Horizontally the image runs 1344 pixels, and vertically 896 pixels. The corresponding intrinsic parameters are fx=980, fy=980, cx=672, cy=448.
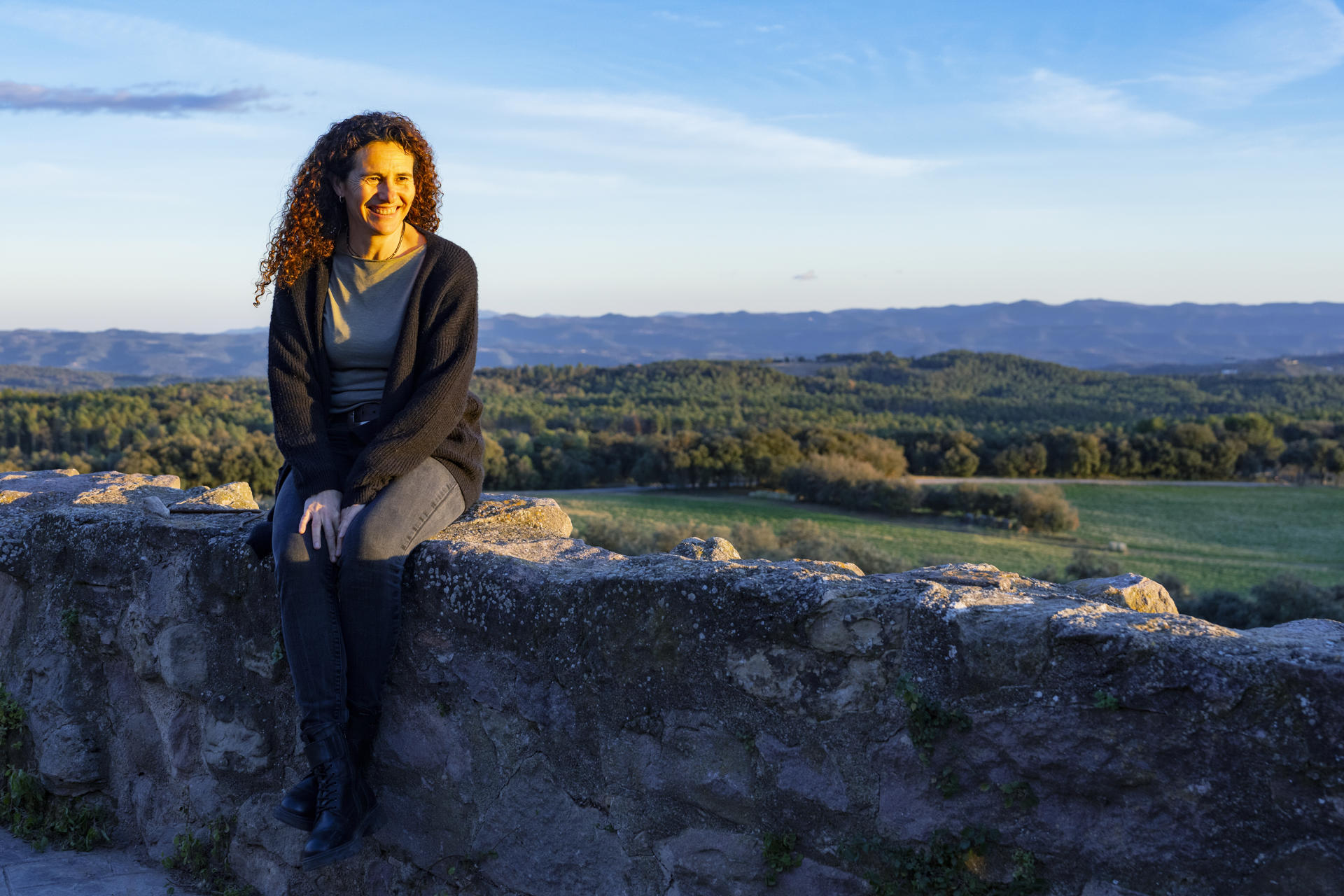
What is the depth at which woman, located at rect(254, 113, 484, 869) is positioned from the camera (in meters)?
2.60

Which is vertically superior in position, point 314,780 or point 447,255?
point 447,255

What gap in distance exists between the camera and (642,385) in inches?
2594

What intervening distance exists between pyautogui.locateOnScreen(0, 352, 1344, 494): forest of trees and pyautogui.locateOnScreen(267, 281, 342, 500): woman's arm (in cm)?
1521

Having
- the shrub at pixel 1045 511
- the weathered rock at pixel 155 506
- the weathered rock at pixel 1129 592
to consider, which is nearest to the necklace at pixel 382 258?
the weathered rock at pixel 155 506

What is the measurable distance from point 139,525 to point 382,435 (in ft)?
3.43

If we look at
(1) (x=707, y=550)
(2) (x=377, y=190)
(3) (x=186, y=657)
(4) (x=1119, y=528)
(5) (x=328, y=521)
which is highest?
(2) (x=377, y=190)

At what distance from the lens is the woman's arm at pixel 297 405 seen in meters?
2.79

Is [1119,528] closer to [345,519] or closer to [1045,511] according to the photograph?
[1045,511]

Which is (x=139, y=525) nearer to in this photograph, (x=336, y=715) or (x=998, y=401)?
(x=336, y=715)

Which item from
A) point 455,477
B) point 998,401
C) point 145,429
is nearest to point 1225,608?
point 455,477

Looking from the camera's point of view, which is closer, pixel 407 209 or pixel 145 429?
pixel 407 209

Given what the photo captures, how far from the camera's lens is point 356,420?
2943 millimetres

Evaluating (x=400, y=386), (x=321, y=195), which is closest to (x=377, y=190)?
(x=321, y=195)

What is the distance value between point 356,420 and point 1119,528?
2524cm
